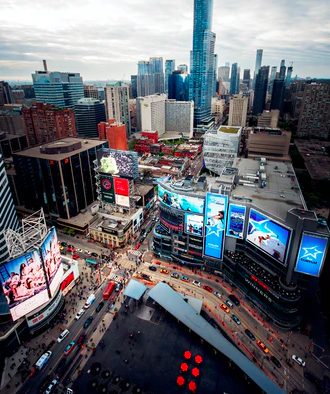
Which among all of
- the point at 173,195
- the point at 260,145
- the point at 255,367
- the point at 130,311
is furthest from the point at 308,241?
the point at 260,145

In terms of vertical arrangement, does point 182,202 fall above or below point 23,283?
above

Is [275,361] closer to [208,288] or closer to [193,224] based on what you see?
[208,288]

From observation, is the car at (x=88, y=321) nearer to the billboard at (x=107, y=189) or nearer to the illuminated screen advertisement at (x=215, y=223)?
the illuminated screen advertisement at (x=215, y=223)

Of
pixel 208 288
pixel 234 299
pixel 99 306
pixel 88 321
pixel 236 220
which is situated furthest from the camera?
pixel 208 288

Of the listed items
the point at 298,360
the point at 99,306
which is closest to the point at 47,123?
the point at 99,306

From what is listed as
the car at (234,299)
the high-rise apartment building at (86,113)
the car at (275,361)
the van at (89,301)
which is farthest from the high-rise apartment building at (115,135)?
the car at (275,361)
